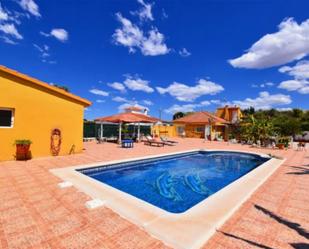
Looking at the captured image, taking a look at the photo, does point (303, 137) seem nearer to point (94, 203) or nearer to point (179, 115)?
point (94, 203)

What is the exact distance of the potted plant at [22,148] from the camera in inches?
409

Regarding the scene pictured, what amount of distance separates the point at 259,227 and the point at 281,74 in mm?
30484

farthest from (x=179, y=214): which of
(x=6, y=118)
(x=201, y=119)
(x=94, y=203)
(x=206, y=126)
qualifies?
(x=201, y=119)

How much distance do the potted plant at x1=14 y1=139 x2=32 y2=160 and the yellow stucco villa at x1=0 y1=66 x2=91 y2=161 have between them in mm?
346

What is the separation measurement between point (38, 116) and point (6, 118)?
152 cm

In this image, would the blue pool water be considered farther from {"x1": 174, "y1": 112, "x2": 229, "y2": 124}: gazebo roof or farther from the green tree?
the green tree

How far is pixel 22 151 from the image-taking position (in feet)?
34.6

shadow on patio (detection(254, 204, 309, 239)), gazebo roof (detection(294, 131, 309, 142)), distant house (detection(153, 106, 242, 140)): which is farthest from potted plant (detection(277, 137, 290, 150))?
gazebo roof (detection(294, 131, 309, 142))

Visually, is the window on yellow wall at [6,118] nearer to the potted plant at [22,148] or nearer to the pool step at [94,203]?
the potted plant at [22,148]

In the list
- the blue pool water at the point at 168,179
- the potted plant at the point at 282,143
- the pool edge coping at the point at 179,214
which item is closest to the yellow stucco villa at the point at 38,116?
the blue pool water at the point at 168,179

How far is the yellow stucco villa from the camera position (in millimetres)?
10391

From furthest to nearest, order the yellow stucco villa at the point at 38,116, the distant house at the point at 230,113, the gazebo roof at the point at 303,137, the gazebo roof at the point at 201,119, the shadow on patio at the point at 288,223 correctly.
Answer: the gazebo roof at the point at 303,137 < the distant house at the point at 230,113 < the gazebo roof at the point at 201,119 < the yellow stucco villa at the point at 38,116 < the shadow on patio at the point at 288,223

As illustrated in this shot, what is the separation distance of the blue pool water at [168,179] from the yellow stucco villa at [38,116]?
4253 millimetres

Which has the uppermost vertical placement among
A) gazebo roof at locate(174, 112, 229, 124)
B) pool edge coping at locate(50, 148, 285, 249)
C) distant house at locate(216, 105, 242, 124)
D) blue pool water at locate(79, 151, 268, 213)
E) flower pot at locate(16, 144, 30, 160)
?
distant house at locate(216, 105, 242, 124)
